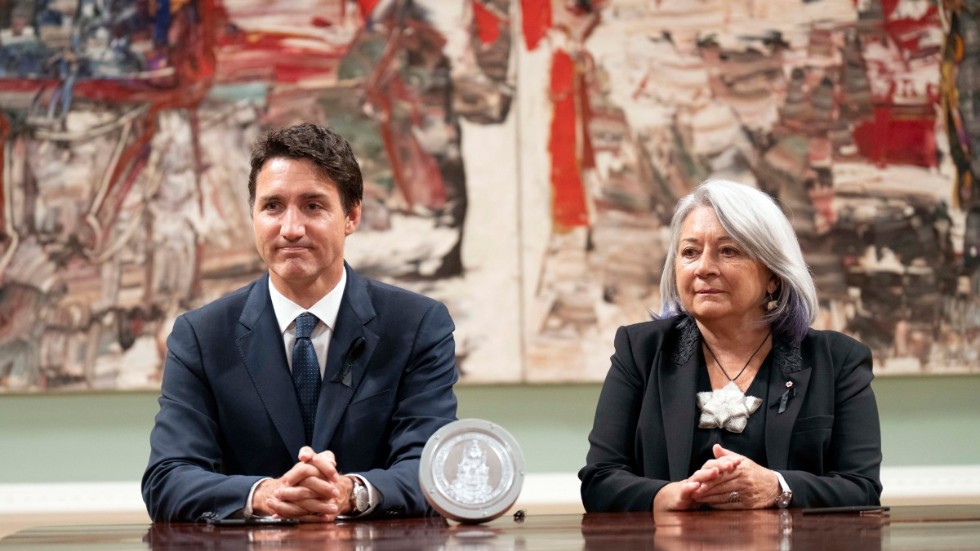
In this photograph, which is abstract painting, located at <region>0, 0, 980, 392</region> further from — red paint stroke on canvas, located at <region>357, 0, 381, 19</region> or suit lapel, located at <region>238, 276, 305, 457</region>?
suit lapel, located at <region>238, 276, 305, 457</region>

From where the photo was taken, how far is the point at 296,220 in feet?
10.00

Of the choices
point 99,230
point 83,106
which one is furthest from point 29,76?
point 99,230

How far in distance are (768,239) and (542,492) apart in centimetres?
221

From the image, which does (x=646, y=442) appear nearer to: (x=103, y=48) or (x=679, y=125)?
(x=679, y=125)

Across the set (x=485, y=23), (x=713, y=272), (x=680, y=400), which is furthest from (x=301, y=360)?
(x=485, y=23)

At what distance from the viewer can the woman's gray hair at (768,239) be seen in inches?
127

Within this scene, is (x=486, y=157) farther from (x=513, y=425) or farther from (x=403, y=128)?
(x=513, y=425)

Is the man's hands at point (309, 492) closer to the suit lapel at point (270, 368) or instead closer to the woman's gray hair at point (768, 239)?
the suit lapel at point (270, 368)

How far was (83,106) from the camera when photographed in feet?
16.6

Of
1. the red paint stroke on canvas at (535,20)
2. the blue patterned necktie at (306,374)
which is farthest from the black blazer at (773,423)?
the red paint stroke on canvas at (535,20)

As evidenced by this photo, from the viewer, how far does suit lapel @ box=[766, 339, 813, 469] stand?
3090mm

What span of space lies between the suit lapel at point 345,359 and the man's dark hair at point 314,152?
25 cm

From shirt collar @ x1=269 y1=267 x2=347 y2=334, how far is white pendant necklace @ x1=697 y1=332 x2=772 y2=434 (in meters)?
0.99

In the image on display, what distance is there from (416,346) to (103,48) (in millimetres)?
2644
